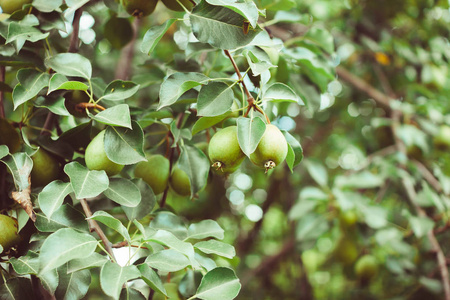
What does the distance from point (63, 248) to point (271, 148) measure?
15.4 inches

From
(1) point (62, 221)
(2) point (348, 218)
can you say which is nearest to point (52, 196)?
(1) point (62, 221)

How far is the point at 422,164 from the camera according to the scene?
7.43 ft

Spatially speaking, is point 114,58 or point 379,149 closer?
point 379,149

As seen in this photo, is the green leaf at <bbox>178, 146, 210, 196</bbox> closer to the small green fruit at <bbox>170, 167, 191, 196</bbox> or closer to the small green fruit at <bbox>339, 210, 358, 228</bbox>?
the small green fruit at <bbox>170, 167, 191, 196</bbox>

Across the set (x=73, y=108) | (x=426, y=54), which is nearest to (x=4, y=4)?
(x=73, y=108)

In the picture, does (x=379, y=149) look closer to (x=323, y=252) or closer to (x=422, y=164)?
(x=422, y=164)

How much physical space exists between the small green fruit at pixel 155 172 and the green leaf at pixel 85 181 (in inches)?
8.5

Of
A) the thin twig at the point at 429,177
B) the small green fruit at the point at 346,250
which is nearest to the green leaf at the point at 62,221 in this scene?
the small green fruit at the point at 346,250

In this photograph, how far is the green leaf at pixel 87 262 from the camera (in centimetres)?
64

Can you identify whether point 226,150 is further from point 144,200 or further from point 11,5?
point 11,5

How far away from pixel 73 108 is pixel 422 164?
6.58ft

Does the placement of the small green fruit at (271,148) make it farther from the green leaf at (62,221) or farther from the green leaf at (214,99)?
the green leaf at (62,221)

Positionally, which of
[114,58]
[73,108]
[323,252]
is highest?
[73,108]

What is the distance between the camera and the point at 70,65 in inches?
34.4
